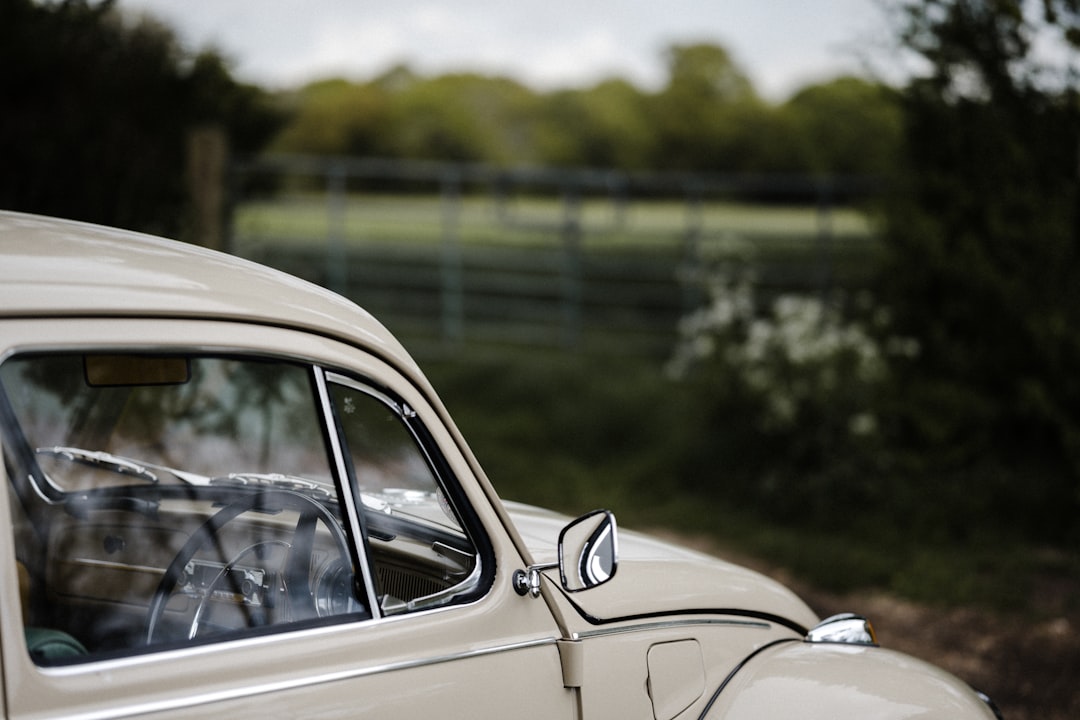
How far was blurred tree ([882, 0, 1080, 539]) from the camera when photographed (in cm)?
666

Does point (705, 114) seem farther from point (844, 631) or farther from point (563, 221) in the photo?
point (844, 631)

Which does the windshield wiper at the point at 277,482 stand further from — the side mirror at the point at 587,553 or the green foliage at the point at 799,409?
the green foliage at the point at 799,409

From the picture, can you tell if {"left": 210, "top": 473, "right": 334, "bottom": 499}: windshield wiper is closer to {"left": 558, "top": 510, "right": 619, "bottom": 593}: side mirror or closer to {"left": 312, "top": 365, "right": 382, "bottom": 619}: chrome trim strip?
{"left": 312, "top": 365, "right": 382, "bottom": 619}: chrome trim strip

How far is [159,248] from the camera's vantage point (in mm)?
1922

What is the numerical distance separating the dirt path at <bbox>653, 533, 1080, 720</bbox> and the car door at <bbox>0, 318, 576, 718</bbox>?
3390mm

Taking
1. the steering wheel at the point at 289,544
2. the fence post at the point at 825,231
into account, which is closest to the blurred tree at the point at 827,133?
the fence post at the point at 825,231

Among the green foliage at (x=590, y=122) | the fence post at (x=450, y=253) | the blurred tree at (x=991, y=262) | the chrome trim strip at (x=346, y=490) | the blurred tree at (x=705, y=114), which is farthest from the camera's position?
the blurred tree at (x=705, y=114)

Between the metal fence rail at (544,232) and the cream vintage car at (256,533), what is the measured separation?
18.8ft

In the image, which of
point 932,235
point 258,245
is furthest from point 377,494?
point 932,235

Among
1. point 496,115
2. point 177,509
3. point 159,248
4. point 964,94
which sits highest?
point 496,115

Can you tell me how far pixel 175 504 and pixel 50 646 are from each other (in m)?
0.49

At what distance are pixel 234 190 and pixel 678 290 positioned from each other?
21.8 ft

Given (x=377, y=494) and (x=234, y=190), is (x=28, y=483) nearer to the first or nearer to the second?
(x=377, y=494)

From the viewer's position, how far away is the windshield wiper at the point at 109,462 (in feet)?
6.66
